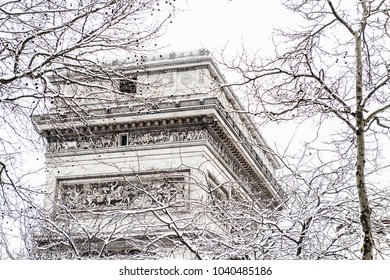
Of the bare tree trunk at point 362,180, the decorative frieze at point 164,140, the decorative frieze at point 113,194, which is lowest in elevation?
the bare tree trunk at point 362,180

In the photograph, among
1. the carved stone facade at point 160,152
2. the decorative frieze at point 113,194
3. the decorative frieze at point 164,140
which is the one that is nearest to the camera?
the carved stone facade at point 160,152

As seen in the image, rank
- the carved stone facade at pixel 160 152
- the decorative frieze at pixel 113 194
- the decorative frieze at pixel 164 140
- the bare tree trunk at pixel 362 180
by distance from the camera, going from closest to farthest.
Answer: the bare tree trunk at pixel 362 180
the carved stone facade at pixel 160 152
the decorative frieze at pixel 113 194
the decorative frieze at pixel 164 140

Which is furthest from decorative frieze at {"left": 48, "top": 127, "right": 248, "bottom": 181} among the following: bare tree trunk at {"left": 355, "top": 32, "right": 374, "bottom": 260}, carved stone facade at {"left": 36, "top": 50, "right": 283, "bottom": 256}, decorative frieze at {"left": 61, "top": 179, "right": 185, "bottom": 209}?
bare tree trunk at {"left": 355, "top": 32, "right": 374, "bottom": 260}

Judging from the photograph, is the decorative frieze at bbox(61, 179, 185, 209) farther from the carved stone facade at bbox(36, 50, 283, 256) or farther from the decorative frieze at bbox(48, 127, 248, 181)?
the decorative frieze at bbox(48, 127, 248, 181)

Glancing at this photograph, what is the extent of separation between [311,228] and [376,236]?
1.25ft

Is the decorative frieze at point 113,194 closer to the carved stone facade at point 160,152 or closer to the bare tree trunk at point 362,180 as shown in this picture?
the carved stone facade at point 160,152

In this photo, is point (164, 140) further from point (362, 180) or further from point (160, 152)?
point (362, 180)

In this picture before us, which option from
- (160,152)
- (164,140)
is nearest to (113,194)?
(160,152)

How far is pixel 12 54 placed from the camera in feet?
13.0

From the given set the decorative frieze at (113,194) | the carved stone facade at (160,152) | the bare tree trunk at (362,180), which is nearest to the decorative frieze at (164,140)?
the carved stone facade at (160,152)

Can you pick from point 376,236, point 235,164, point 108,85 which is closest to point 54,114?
point 108,85

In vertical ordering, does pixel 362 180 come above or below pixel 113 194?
below
